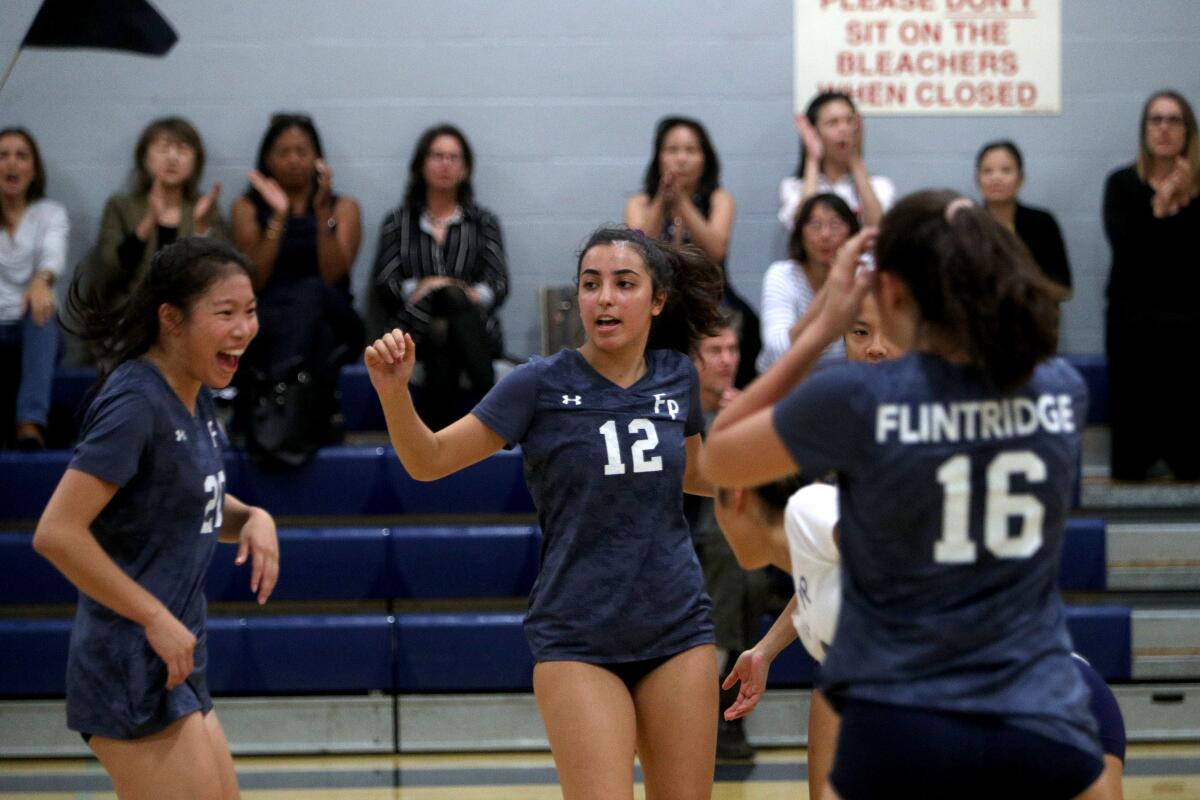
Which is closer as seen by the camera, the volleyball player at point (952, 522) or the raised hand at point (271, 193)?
the volleyball player at point (952, 522)

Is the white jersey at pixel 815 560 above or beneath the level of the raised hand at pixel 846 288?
beneath

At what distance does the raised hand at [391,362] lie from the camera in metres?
3.18

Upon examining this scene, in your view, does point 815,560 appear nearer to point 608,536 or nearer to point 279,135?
point 608,536

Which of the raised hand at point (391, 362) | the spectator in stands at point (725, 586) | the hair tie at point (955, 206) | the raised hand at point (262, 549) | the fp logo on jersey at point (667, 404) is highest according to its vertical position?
the hair tie at point (955, 206)

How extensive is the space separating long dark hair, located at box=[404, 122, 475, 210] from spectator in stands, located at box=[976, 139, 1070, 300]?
2586 millimetres

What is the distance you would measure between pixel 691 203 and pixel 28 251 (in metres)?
3.26

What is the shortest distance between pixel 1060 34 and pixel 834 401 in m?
6.49

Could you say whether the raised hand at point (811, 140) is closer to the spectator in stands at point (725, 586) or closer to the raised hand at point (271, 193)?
the spectator in stands at point (725, 586)

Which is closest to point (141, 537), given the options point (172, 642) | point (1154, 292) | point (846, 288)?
point (172, 642)

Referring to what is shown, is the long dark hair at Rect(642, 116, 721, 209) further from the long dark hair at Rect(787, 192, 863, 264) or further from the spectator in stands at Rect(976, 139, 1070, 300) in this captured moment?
the spectator in stands at Rect(976, 139, 1070, 300)

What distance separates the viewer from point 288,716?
6234mm

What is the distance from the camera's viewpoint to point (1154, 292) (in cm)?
717

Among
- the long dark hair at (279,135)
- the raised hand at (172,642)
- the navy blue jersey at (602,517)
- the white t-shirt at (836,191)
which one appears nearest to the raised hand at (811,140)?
the white t-shirt at (836,191)

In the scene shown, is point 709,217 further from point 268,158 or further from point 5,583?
point 5,583
